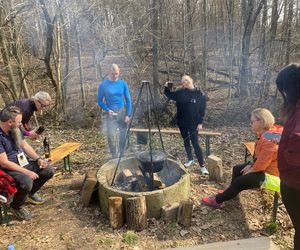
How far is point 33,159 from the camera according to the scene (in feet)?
15.0

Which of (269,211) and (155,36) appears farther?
(155,36)

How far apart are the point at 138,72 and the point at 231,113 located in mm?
3479

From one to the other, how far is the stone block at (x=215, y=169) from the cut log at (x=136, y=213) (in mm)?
1764

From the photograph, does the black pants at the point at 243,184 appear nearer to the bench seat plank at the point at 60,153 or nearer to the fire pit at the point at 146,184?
the fire pit at the point at 146,184

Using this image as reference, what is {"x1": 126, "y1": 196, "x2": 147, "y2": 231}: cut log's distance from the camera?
3.81 m

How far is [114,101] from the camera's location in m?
5.82

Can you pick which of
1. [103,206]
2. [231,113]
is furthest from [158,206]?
[231,113]

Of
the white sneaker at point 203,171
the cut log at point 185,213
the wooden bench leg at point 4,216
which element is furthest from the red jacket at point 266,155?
the wooden bench leg at point 4,216

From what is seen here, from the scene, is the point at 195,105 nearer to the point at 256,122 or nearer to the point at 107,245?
the point at 256,122

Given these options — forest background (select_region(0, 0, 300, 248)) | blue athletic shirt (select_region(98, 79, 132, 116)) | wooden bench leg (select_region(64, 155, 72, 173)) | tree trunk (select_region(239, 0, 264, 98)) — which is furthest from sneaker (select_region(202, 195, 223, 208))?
tree trunk (select_region(239, 0, 264, 98))

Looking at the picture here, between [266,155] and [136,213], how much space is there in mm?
1774

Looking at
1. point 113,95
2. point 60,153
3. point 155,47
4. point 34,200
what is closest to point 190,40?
point 155,47

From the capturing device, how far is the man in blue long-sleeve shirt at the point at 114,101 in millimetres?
5762

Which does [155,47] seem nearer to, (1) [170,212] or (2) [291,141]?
(1) [170,212]
